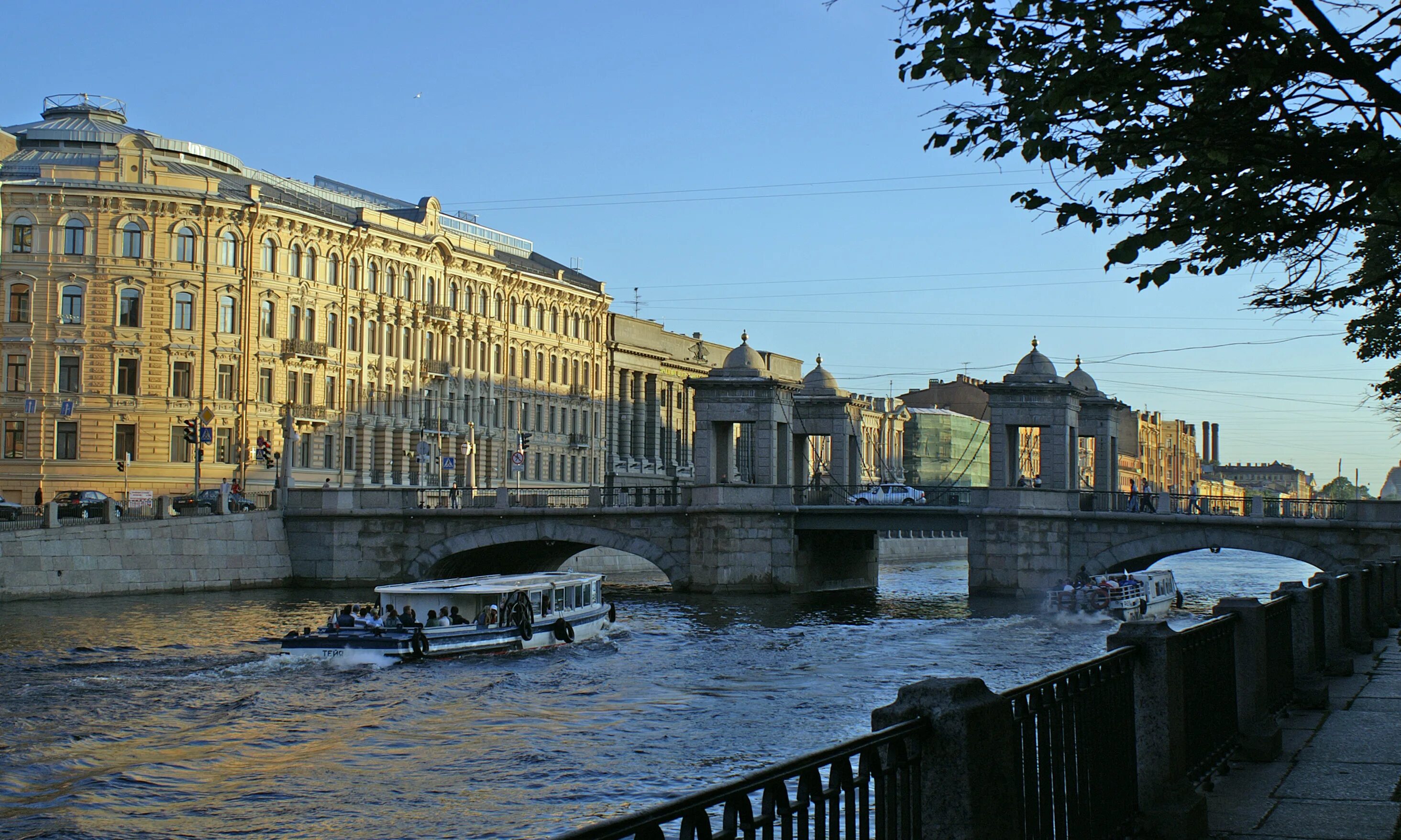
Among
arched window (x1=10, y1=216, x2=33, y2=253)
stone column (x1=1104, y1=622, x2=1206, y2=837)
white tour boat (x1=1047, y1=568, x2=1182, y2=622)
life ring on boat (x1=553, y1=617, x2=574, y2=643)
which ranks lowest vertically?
life ring on boat (x1=553, y1=617, x2=574, y2=643)

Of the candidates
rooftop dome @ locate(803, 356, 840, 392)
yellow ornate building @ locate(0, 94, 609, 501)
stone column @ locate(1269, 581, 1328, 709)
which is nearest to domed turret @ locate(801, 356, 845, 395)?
rooftop dome @ locate(803, 356, 840, 392)

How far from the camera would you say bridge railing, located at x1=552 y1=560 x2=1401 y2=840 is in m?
6.14

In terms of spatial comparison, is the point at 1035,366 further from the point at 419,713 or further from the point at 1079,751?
the point at 1079,751

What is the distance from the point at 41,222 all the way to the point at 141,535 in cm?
2228

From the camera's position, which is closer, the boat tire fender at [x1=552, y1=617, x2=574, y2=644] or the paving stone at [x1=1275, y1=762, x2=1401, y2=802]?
the paving stone at [x1=1275, y1=762, x2=1401, y2=802]

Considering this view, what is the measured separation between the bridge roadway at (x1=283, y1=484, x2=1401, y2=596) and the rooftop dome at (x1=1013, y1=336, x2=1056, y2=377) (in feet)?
15.8

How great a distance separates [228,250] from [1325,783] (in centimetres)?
6556

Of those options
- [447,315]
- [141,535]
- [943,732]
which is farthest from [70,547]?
[943,732]

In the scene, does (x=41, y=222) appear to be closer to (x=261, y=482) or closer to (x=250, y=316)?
(x=250, y=316)

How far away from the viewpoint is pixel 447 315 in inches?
3290

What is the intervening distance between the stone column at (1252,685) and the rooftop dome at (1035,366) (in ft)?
141

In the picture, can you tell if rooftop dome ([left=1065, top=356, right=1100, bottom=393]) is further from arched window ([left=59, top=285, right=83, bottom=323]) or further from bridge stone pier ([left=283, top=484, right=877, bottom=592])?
arched window ([left=59, top=285, right=83, bottom=323])

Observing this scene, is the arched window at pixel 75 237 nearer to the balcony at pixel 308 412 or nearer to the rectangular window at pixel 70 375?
the rectangular window at pixel 70 375

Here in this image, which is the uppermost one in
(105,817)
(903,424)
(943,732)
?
(903,424)
